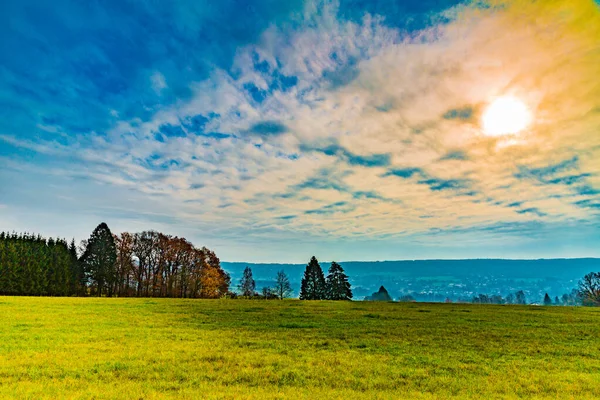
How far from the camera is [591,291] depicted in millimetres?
80312

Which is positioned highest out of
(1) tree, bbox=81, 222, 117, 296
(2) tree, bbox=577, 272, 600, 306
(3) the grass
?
(1) tree, bbox=81, 222, 117, 296

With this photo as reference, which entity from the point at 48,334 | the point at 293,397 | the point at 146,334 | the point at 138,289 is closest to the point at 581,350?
the point at 293,397

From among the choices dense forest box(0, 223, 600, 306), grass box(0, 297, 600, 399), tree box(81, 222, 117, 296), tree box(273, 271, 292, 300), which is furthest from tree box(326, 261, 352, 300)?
grass box(0, 297, 600, 399)

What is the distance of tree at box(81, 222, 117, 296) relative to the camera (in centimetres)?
7494

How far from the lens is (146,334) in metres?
18.8

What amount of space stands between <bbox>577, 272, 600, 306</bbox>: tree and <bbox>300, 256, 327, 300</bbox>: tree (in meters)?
62.4

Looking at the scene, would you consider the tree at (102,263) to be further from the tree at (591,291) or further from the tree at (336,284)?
the tree at (591,291)

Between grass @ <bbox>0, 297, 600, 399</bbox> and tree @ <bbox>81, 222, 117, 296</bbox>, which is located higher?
tree @ <bbox>81, 222, 117, 296</bbox>

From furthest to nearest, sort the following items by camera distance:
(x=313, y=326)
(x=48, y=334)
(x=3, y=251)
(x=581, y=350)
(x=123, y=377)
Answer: (x=3, y=251) < (x=313, y=326) < (x=48, y=334) < (x=581, y=350) < (x=123, y=377)

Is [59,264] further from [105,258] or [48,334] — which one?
[48,334]

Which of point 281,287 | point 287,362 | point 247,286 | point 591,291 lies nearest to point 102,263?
point 247,286

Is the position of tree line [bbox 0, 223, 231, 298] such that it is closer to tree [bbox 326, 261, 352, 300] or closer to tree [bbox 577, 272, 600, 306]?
tree [bbox 326, 261, 352, 300]

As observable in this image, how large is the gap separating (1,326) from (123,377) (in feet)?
52.6

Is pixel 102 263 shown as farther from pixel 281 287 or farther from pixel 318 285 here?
pixel 318 285
